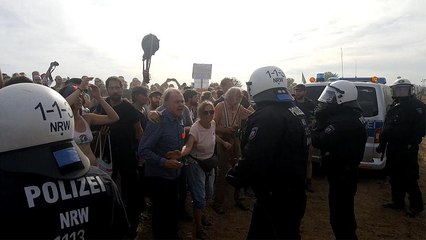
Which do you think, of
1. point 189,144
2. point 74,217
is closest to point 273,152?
point 74,217

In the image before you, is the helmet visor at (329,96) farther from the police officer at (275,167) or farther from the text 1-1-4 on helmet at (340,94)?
the police officer at (275,167)

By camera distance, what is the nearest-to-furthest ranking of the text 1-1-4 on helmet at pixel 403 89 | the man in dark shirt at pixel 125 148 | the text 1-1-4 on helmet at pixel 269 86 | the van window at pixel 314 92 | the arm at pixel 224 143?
the text 1-1-4 on helmet at pixel 269 86 → the man in dark shirt at pixel 125 148 → the arm at pixel 224 143 → the text 1-1-4 on helmet at pixel 403 89 → the van window at pixel 314 92

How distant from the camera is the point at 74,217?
1.41 meters

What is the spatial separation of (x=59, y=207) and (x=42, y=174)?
156 millimetres

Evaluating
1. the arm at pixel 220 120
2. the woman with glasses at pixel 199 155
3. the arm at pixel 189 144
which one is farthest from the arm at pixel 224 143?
the arm at pixel 189 144

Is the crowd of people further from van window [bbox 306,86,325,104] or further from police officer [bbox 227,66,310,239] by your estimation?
van window [bbox 306,86,325,104]

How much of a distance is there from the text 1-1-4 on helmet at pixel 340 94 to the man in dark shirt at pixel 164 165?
1.89 meters

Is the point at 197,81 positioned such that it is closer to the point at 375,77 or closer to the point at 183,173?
the point at 375,77

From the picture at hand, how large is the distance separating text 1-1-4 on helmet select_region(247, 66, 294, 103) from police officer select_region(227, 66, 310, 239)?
0.01 m

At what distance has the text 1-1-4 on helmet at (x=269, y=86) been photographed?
300 centimetres

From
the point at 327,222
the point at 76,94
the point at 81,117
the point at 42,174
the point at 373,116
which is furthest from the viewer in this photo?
the point at 373,116

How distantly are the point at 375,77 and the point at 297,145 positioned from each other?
654cm

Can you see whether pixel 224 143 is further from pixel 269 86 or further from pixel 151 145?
pixel 269 86

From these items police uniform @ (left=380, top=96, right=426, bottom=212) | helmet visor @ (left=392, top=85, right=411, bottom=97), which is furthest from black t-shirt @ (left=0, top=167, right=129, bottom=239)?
helmet visor @ (left=392, top=85, right=411, bottom=97)
